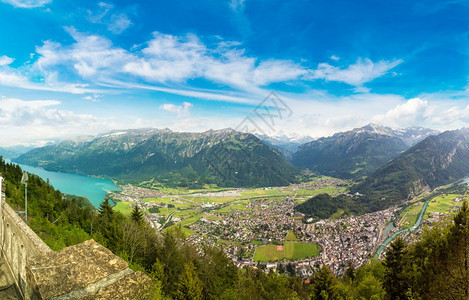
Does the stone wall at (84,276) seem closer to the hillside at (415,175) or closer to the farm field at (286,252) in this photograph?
the farm field at (286,252)

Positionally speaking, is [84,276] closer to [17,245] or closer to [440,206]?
[17,245]

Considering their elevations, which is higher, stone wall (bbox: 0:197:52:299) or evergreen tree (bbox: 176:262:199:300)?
stone wall (bbox: 0:197:52:299)

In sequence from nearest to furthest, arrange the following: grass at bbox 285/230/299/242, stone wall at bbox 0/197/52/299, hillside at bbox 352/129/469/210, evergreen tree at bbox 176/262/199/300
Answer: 1. stone wall at bbox 0/197/52/299
2. evergreen tree at bbox 176/262/199/300
3. grass at bbox 285/230/299/242
4. hillside at bbox 352/129/469/210

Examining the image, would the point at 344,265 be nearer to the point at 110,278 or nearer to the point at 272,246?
the point at 272,246

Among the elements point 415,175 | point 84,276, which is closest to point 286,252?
point 84,276

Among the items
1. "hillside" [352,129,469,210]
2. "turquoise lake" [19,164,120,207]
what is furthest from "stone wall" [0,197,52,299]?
"hillside" [352,129,469,210]

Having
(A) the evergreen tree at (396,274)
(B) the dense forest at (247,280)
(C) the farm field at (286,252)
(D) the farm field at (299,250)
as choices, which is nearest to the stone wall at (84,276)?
(B) the dense forest at (247,280)

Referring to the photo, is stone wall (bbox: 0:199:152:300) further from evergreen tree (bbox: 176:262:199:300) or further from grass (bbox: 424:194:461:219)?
grass (bbox: 424:194:461:219)

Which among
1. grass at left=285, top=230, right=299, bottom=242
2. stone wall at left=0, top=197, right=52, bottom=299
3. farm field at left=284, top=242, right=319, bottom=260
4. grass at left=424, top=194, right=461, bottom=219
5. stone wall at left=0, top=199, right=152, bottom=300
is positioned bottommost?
farm field at left=284, top=242, right=319, bottom=260

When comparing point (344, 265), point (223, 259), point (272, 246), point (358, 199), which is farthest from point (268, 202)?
point (223, 259)
